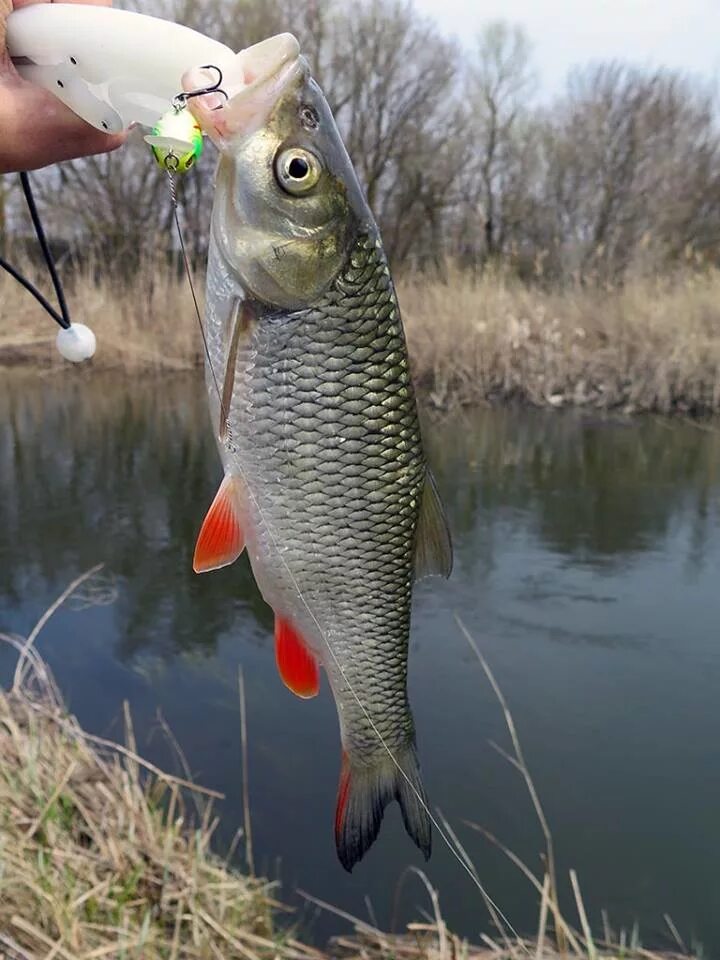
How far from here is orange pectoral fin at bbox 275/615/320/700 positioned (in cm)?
131

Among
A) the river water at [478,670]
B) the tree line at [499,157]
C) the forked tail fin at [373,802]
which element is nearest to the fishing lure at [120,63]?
the forked tail fin at [373,802]

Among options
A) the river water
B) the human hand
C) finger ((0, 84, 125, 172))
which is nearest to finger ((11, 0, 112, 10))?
the human hand

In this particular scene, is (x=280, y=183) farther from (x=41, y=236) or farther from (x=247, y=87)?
(x=41, y=236)

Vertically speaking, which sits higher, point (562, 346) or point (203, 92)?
point (203, 92)

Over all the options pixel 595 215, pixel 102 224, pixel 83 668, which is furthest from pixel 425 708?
pixel 595 215

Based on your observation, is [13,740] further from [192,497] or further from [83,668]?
[192,497]

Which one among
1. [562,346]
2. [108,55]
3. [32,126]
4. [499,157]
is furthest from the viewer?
[499,157]

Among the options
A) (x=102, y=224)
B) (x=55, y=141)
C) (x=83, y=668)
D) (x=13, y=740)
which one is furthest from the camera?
(x=102, y=224)

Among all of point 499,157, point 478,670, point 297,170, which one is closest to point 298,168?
point 297,170

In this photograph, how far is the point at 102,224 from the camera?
16.6m

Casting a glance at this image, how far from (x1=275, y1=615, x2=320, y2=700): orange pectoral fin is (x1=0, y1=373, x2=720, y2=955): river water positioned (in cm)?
208

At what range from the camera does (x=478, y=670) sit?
15.2ft

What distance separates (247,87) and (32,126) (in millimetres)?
324

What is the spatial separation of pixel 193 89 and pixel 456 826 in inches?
127
